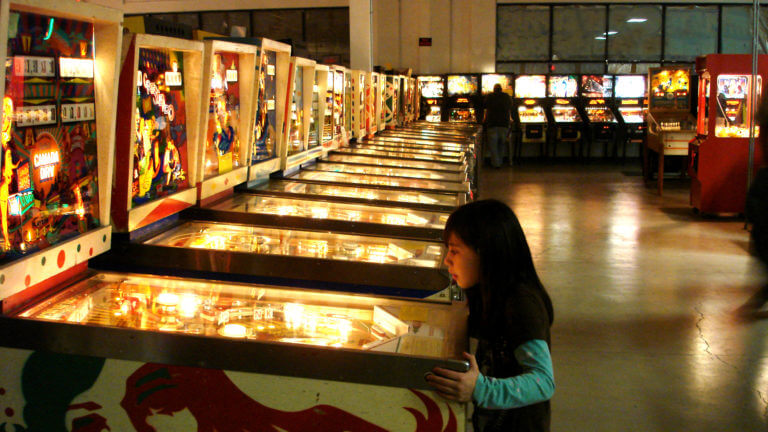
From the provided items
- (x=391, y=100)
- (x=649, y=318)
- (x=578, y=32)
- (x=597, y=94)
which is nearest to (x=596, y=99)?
(x=597, y=94)

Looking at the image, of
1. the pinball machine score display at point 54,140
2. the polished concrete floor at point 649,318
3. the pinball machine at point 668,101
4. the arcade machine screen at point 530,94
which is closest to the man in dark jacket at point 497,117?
the arcade machine screen at point 530,94

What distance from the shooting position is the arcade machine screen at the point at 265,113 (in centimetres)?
382

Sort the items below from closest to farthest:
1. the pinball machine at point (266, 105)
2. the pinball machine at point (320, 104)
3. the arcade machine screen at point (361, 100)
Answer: the pinball machine at point (266, 105)
the pinball machine at point (320, 104)
the arcade machine screen at point (361, 100)

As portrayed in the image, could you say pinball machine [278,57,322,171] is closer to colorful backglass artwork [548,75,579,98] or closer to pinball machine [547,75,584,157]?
pinball machine [547,75,584,157]

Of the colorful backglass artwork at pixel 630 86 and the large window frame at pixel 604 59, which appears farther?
the large window frame at pixel 604 59

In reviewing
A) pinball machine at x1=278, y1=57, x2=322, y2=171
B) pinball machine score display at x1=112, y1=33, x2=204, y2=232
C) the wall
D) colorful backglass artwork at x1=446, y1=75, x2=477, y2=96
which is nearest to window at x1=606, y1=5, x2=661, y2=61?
the wall

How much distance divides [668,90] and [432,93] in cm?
517

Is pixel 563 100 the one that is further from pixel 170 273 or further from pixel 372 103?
pixel 170 273

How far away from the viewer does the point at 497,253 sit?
1658mm

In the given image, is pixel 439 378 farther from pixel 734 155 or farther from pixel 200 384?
pixel 734 155

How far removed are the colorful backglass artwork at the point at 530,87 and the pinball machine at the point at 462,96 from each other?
84 centimetres

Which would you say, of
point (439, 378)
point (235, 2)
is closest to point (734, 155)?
point (439, 378)

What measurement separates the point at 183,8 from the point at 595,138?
8.97 m

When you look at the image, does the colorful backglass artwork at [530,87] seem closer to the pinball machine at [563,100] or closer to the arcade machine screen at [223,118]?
the pinball machine at [563,100]
